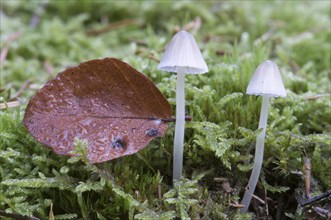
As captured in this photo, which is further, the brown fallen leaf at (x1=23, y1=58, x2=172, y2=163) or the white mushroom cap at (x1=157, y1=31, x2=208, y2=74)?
the brown fallen leaf at (x1=23, y1=58, x2=172, y2=163)

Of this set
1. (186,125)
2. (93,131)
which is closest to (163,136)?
(186,125)

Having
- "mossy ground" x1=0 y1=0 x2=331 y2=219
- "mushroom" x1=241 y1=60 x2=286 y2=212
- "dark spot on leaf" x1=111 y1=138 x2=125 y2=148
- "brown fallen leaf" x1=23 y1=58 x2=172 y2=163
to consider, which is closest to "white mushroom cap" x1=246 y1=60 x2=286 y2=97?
"mushroom" x1=241 y1=60 x2=286 y2=212

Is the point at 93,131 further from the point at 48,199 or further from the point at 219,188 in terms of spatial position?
the point at 219,188

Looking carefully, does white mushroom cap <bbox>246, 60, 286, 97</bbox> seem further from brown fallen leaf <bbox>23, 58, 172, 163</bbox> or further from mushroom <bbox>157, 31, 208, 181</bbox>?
brown fallen leaf <bbox>23, 58, 172, 163</bbox>

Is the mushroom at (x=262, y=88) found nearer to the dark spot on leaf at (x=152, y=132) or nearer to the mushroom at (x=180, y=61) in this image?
the mushroom at (x=180, y=61)

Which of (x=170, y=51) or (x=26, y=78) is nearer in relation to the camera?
(x=170, y=51)
